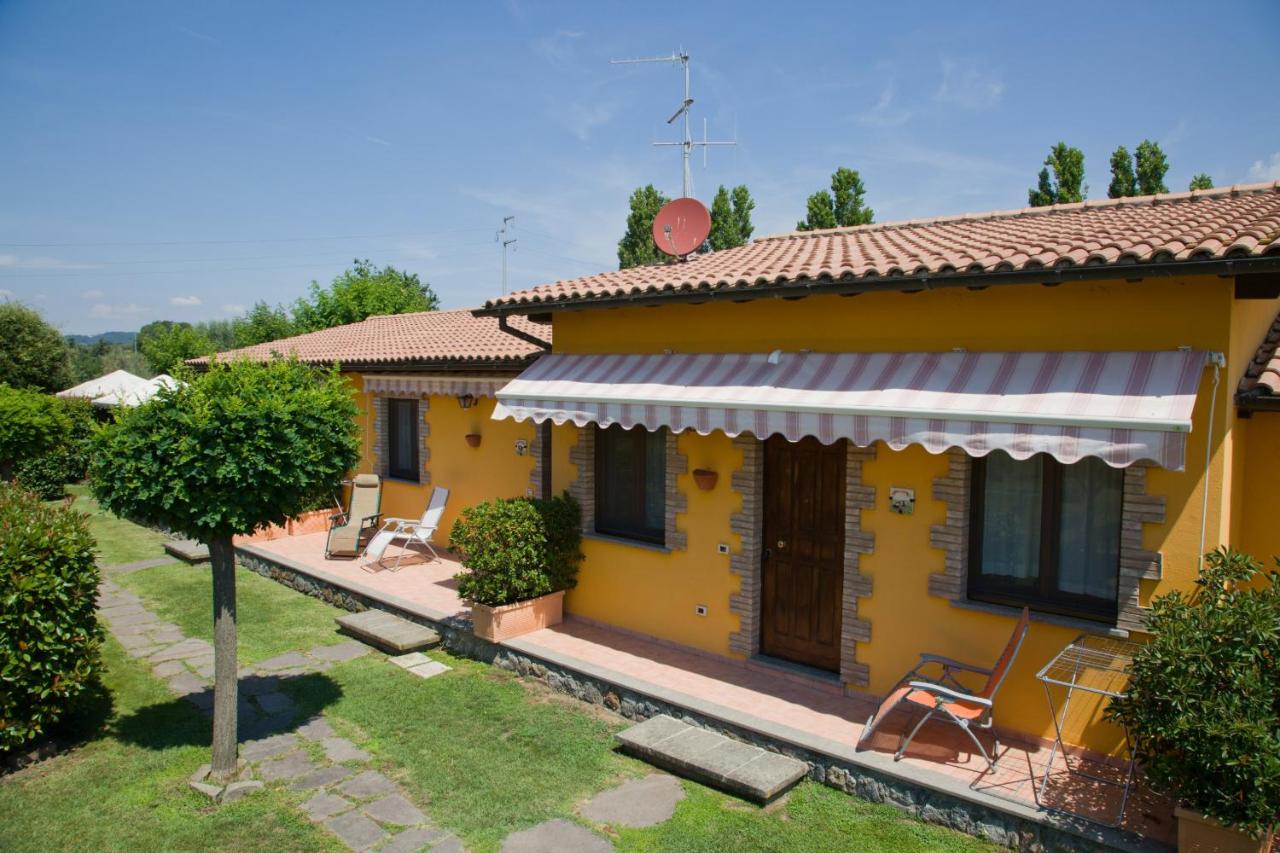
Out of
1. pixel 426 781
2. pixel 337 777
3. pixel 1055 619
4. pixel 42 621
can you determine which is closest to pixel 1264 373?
pixel 1055 619

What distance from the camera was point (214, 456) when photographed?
926cm

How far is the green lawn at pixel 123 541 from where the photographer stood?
2234 centimetres

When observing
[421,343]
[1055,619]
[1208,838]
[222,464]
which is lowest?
[1208,838]

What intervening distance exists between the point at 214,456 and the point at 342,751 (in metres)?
4.54

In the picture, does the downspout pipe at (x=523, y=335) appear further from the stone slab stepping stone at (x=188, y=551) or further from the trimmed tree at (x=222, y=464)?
the stone slab stepping stone at (x=188, y=551)

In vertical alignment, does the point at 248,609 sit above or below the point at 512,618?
below

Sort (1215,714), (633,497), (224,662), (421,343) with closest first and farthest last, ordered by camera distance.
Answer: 1. (1215,714)
2. (224,662)
3. (633,497)
4. (421,343)

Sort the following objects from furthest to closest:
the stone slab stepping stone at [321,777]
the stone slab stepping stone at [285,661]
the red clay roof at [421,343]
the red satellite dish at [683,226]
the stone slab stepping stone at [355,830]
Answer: the red clay roof at [421,343] → the red satellite dish at [683,226] → the stone slab stepping stone at [285,661] → the stone slab stepping stone at [321,777] → the stone slab stepping stone at [355,830]

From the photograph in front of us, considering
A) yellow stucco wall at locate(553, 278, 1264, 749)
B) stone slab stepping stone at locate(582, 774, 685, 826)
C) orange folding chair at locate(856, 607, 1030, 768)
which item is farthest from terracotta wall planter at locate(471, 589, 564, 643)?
orange folding chair at locate(856, 607, 1030, 768)

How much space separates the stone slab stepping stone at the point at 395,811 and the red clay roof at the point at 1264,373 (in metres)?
11.0

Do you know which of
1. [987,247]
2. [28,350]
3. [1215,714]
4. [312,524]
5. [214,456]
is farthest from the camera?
[28,350]

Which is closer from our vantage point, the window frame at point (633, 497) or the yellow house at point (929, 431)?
the yellow house at point (929, 431)

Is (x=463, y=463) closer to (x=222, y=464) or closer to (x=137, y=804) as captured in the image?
(x=222, y=464)

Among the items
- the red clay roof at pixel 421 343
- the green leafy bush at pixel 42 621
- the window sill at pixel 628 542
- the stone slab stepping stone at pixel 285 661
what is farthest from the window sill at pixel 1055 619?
the green leafy bush at pixel 42 621
